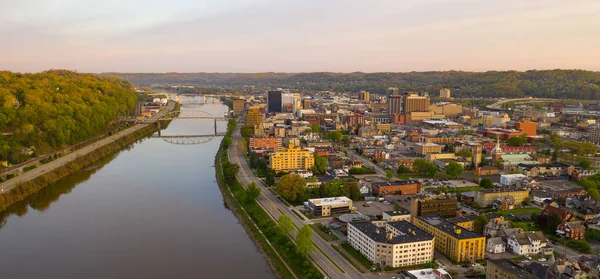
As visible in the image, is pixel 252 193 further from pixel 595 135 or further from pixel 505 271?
pixel 595 135

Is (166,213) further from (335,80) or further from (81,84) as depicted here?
(335,80)

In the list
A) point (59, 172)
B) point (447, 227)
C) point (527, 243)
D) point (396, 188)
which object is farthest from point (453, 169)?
point (59, 172)

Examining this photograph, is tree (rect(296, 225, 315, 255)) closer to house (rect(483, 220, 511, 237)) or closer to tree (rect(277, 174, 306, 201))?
tree (rect(277, 174, 306, 201))

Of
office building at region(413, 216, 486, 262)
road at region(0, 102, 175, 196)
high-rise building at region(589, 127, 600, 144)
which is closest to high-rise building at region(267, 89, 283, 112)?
road at region(0, 102, 175, 196)

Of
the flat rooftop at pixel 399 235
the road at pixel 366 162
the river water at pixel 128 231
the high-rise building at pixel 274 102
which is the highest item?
the high-rise building at pixel 274 102

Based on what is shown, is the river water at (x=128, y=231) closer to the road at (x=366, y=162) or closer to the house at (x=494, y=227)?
the house at (x=494, y=227)

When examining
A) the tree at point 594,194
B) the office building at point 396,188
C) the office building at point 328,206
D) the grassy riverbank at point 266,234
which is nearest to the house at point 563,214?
the tree at point 594,194
